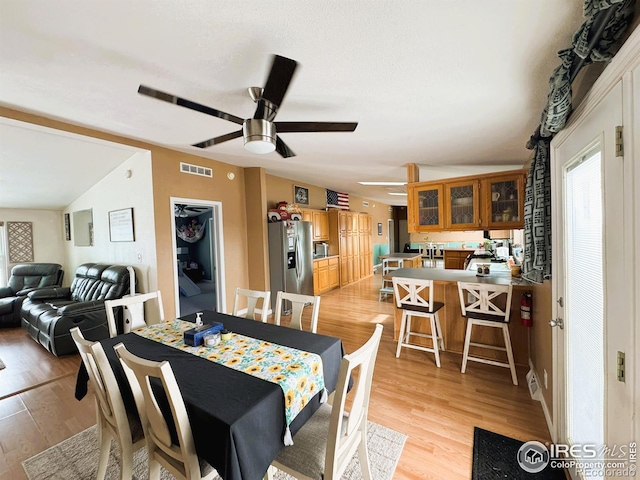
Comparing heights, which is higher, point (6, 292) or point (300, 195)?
point (300, 195)

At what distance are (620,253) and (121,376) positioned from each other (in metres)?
2.46

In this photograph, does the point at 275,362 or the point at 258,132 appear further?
the point at 258,132

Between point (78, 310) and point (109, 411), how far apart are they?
2.59 metres

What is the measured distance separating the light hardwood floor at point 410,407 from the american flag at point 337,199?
4404 mm

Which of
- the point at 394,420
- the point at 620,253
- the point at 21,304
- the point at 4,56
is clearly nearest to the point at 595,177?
the point at 620,253

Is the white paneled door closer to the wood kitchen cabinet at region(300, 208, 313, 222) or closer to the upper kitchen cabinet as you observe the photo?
the wood kitchen cabinet at region(300, 208, 313, 222)

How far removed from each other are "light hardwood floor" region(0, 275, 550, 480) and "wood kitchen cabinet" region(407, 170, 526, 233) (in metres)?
1.79

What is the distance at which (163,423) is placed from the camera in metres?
1.21

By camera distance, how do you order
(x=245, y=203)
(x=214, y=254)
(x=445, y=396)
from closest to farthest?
1. (x=445, y=396)
2. (x=214, y=254)
3. (x=245, y=203)

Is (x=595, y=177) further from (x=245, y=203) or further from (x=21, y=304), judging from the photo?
(x=21, y=304)

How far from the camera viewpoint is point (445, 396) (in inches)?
93.4

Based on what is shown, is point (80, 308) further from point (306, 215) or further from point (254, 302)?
point (306, 215)

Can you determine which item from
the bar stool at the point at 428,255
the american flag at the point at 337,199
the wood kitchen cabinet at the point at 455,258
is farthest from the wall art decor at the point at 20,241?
the wood kitchen cabinet at the point at 455,258

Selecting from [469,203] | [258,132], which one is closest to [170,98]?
[258,132]
